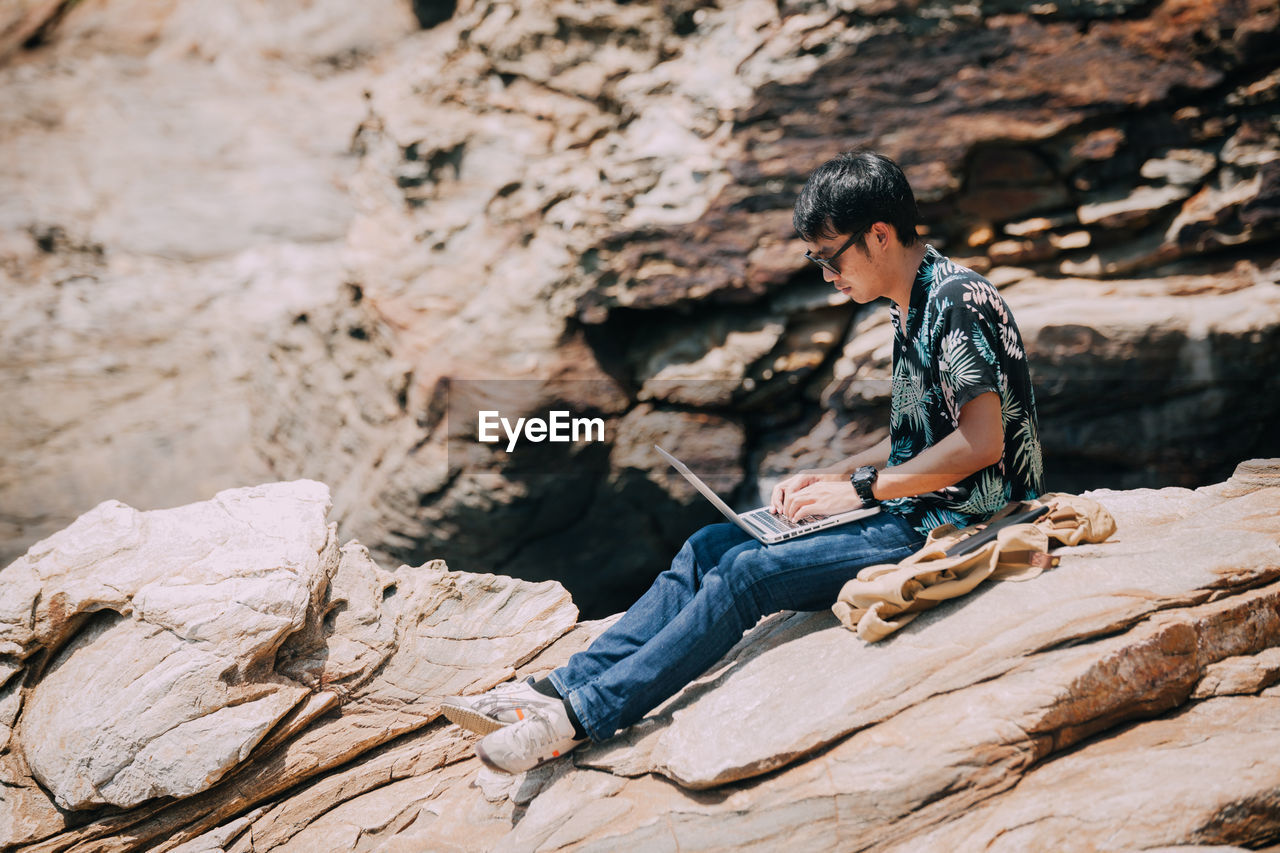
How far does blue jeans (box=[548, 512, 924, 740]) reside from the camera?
3055mm

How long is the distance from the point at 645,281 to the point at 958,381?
514 centimetres

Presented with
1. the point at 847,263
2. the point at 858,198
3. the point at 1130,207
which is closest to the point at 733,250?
the point at 1130,207

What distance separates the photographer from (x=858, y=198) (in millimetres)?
2926

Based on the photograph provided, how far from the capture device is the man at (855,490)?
2.85m

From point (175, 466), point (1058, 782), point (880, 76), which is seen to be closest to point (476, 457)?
point (175, 466)

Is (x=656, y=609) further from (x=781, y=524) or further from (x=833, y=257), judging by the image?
(x=833, y=257)

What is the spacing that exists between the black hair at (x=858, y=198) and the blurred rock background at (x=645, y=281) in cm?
417

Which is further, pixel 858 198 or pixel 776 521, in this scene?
pixel 776 521

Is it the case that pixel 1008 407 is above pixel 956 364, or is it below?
below

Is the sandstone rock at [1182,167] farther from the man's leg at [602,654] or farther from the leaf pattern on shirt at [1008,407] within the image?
the man's leg at [602,654]

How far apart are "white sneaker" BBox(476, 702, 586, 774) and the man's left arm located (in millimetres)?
1352

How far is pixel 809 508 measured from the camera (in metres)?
3.11

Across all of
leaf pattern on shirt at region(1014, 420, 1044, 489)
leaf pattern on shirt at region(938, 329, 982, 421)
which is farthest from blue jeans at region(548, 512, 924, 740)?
leaf pattern on shirt at region(938, 329, 982, 421)

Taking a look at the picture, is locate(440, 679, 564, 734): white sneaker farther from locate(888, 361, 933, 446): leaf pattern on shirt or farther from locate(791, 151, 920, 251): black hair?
locate(791, 151, 920, 251): black hair
